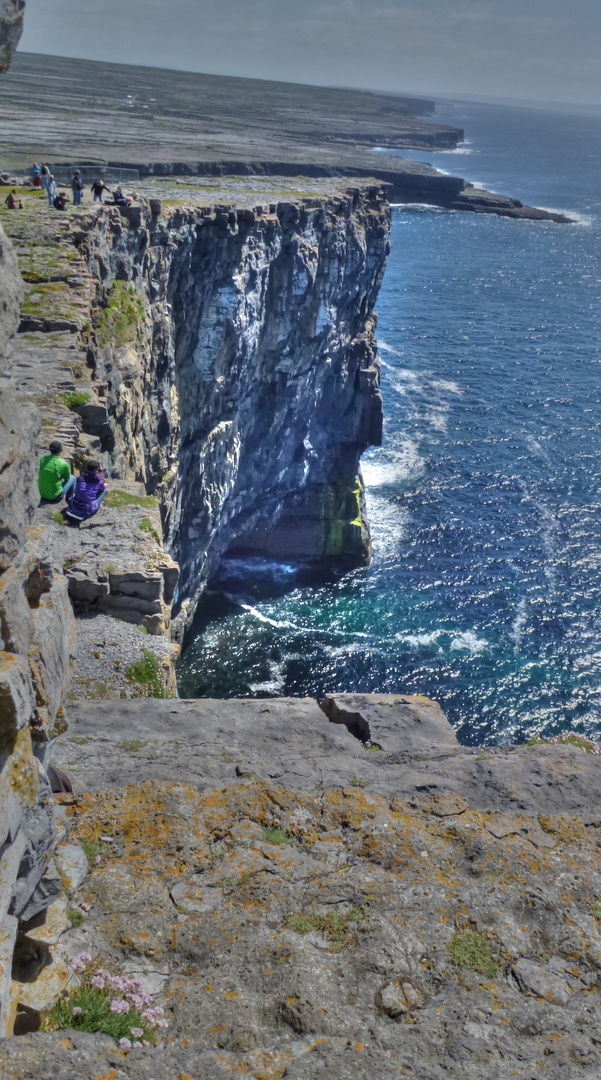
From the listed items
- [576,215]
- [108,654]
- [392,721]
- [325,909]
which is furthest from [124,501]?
[576,215]

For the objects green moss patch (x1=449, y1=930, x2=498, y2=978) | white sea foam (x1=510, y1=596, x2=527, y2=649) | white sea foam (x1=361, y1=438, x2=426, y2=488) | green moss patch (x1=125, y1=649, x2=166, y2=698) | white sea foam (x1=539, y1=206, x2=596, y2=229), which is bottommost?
white sea foam (x1=510, y1=596, x2=527, y2=649)

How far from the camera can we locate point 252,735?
1304cm

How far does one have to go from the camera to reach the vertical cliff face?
34.4 meters

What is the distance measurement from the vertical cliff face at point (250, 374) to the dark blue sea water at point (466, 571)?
4310mm

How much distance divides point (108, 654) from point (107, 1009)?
833 centimetres

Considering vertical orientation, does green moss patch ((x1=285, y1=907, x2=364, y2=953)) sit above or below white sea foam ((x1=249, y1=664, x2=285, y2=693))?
above

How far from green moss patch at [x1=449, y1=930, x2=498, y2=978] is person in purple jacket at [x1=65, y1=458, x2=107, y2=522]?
1194cm

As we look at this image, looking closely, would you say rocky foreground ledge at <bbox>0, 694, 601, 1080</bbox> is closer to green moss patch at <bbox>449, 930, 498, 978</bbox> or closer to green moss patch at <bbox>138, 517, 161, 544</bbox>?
green moss patch at <bbox>449, 930, 498, 978</bbox>

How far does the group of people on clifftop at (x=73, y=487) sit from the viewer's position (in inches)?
675

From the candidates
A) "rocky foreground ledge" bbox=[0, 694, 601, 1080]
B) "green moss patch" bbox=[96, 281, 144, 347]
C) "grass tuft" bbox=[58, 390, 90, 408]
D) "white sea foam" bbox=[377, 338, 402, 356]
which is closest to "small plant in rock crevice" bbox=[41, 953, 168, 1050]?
"rocky foreground ledge" bbox=[0, 694, 601, 1080]

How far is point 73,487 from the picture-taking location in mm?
17938

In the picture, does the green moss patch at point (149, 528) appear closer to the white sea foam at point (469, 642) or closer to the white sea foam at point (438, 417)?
the white sea foam at point (469, 642)

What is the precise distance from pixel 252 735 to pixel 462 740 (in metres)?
33.1

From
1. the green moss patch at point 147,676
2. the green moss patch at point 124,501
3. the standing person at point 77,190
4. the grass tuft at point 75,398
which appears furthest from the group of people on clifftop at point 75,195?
the green moss patch at point 147,676
